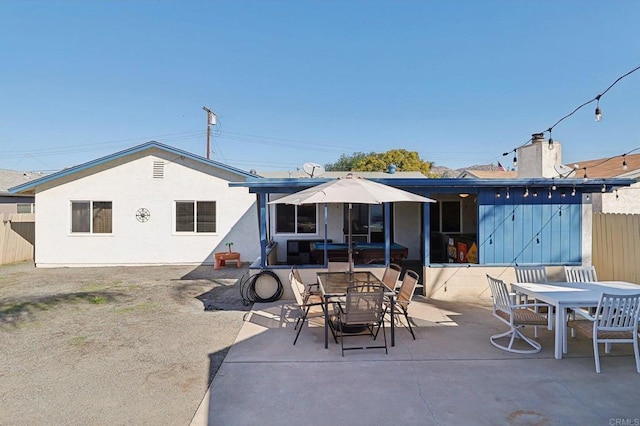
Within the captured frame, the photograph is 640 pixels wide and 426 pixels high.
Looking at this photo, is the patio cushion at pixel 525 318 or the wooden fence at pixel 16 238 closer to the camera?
the patio cushion at pixel 525 318

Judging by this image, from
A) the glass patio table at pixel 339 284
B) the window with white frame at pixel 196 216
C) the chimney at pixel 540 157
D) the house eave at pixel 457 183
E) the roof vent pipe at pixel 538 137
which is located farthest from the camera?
the window with white frame at pixel 196 216

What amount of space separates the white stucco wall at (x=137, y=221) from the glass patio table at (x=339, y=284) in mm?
6821

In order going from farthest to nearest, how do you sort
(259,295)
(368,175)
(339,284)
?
(368,175), (259,295), (339,284)

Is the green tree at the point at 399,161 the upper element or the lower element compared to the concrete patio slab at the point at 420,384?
upper

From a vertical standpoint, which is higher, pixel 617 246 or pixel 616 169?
pixel 616 169

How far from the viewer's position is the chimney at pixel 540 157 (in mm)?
9539

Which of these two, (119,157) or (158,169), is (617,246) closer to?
(158,169)

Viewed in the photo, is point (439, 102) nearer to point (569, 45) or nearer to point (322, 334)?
point (569, 45)

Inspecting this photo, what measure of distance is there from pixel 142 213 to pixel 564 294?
12333 millimetres

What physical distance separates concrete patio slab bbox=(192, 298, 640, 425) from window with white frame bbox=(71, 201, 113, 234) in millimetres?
9691

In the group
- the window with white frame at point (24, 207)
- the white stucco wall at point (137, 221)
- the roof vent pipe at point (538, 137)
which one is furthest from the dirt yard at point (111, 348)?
the window with white frame at point (24, 207)

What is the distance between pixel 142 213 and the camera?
40.0 ft

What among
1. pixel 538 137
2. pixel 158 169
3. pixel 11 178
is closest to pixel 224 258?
pixel 158 169

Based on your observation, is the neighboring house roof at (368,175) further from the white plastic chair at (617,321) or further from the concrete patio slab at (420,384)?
the white plastic chair at (617,321)
